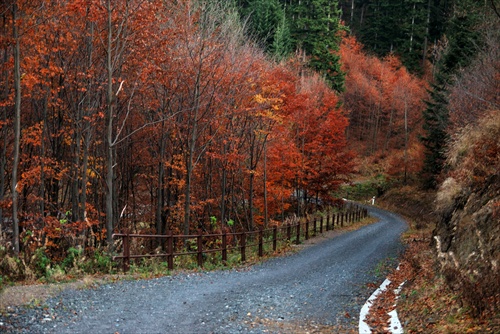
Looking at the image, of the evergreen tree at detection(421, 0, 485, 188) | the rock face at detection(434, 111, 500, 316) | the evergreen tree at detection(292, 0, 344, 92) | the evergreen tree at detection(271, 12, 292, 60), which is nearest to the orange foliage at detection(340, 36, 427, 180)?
the evergreen tree at detection(292, 0, 344, 92)

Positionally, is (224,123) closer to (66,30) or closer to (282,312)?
(66,30)

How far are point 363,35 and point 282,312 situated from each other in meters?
70.3

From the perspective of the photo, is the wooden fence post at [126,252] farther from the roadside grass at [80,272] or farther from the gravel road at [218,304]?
the gravel road at [218,304]

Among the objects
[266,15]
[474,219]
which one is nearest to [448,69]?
[266,15]

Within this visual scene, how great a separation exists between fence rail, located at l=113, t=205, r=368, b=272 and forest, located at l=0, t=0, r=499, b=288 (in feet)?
3.36

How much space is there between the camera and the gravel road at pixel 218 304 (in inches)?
320

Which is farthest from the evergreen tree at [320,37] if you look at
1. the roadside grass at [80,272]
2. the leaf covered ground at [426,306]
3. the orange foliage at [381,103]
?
the leaf covered ground at [426,306]

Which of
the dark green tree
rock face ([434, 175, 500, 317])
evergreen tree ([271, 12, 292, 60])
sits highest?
the dark green tree

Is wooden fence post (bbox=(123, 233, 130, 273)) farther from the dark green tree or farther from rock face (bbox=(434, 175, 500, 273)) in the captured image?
the dark green tree

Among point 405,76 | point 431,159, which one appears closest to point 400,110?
point 405,76

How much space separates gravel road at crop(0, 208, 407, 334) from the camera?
8125mm

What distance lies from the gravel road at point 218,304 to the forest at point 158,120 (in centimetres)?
396

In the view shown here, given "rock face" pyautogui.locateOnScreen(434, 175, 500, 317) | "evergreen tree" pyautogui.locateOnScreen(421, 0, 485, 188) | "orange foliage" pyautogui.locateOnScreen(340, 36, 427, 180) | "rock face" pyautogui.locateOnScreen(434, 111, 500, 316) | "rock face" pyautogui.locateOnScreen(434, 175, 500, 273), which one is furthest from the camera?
"orange foliage" pyautogui.locateOnScreen(340, 36, 427, 180)

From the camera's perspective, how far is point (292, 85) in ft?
97.5
